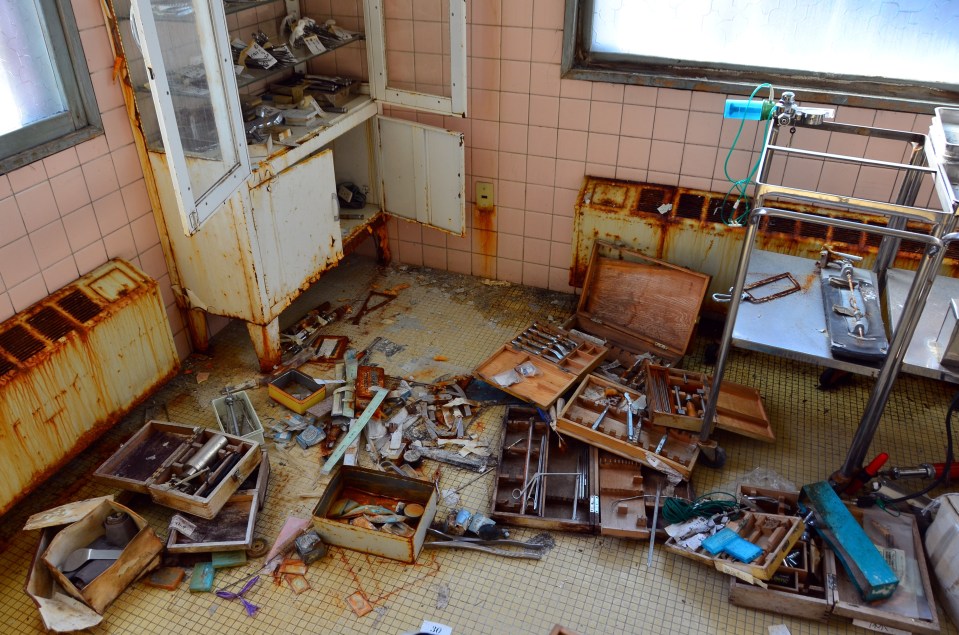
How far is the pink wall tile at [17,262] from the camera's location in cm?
285

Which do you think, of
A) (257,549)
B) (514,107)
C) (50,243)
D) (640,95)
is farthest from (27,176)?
(640,95)

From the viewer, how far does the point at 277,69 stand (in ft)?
12.0

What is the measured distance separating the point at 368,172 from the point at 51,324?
205 cm

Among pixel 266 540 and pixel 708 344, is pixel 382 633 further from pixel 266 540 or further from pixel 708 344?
pixel 708 344

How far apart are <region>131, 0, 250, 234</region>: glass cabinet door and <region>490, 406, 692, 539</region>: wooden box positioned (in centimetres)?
171

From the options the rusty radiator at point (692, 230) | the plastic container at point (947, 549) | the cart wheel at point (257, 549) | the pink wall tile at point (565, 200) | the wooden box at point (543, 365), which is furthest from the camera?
the pink wall tile at point (565, 200)

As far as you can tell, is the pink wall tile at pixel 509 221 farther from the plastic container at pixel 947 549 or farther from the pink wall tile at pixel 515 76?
the plastic container at pixel 947 549

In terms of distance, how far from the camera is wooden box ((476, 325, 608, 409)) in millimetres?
3486

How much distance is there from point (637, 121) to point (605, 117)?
0.18 m

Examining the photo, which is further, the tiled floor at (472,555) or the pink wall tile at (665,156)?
the pink wall tile at (665,156)

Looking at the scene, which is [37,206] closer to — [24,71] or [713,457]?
[24,71]

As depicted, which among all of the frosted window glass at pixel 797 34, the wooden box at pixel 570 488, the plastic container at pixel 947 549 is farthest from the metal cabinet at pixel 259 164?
the plastic container at pixel 947 549

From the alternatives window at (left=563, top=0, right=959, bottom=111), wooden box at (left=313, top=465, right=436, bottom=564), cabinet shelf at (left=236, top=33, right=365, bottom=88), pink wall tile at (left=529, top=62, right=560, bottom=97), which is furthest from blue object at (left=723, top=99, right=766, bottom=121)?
cabinet shelf at (left=236, top=33, right=365, bottom=88)

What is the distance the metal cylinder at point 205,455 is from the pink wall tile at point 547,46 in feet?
8.39
